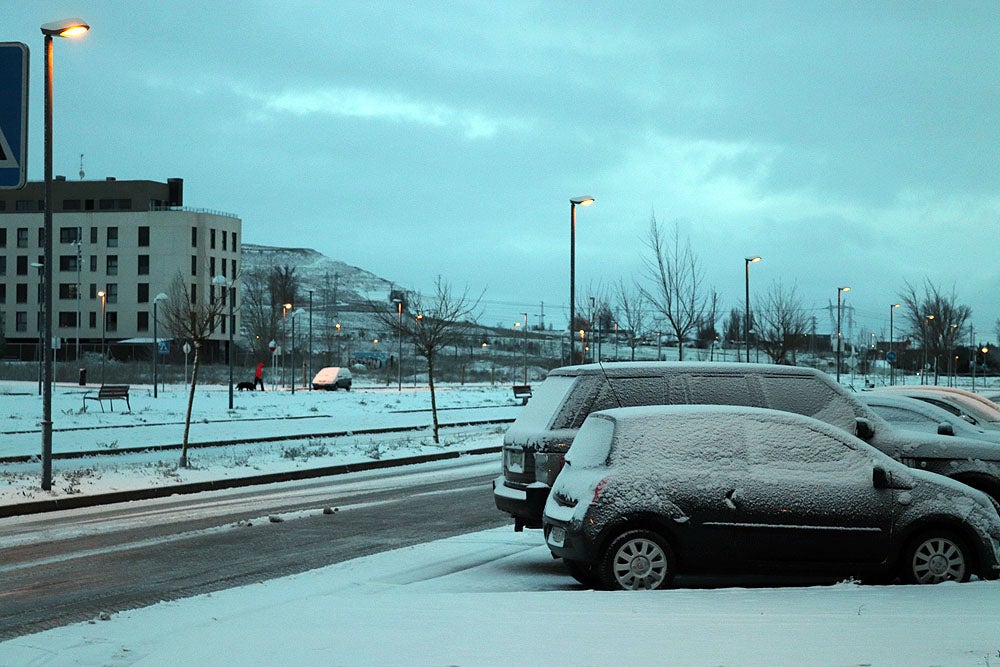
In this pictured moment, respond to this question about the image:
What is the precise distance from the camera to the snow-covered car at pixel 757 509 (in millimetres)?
9320

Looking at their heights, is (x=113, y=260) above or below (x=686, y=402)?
above

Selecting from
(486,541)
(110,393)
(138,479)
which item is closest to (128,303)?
(110,393)

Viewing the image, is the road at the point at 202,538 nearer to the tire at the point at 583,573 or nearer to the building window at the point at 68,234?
the tire at the point at 583,573

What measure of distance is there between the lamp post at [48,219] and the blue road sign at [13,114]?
24.2ft

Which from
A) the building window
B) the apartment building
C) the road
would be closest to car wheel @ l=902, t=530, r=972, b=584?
the road

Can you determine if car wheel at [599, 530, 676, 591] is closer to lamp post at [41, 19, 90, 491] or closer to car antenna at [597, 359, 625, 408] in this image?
car antenna at [597, 359, 625, 408]

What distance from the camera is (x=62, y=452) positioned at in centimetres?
2417

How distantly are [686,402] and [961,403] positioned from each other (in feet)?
31.9

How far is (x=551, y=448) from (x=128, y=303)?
357 feet

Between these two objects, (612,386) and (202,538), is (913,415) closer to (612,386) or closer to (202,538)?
(612,386)

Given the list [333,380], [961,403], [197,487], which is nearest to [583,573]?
[197,487]

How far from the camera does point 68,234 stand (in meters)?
115

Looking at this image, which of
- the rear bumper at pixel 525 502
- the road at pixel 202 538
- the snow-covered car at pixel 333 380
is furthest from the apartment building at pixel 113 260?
the rear bumper at pixel 525 502

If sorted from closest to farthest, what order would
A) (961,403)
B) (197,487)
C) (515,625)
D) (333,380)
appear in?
(515,625) → (197,487) → (961,403) → (333,380)
